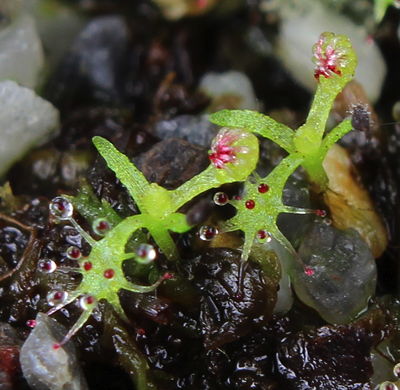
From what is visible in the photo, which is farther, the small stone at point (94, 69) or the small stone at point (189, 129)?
the small stone at point (94, 69)

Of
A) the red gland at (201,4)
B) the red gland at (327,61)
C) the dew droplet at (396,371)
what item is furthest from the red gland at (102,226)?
the red gland at (201,4)

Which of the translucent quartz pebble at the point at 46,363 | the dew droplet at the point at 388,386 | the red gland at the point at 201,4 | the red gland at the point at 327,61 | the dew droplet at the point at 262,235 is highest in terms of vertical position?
the red gland at the point at 327,61

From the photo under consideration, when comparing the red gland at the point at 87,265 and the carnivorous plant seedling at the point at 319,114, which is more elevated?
the carnivorous plant seedling at the point at 319,114

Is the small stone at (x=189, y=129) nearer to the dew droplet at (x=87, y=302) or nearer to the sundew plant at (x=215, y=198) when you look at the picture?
the sundew plant at (x=215, y=198)

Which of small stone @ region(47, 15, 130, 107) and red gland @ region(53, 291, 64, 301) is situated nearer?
red gland @ region(53, 291, 64, 301)

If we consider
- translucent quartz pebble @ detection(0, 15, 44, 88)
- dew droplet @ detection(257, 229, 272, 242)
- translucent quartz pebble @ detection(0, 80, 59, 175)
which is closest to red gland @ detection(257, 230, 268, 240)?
dew droplet @ detection(257, 229, 272, 242)

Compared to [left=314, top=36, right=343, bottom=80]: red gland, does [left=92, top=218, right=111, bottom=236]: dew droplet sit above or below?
below

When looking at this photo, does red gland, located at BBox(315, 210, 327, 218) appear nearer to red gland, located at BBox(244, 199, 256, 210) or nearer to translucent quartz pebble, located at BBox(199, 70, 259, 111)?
red gland, located at BBox(244, 199, 256, 210)
